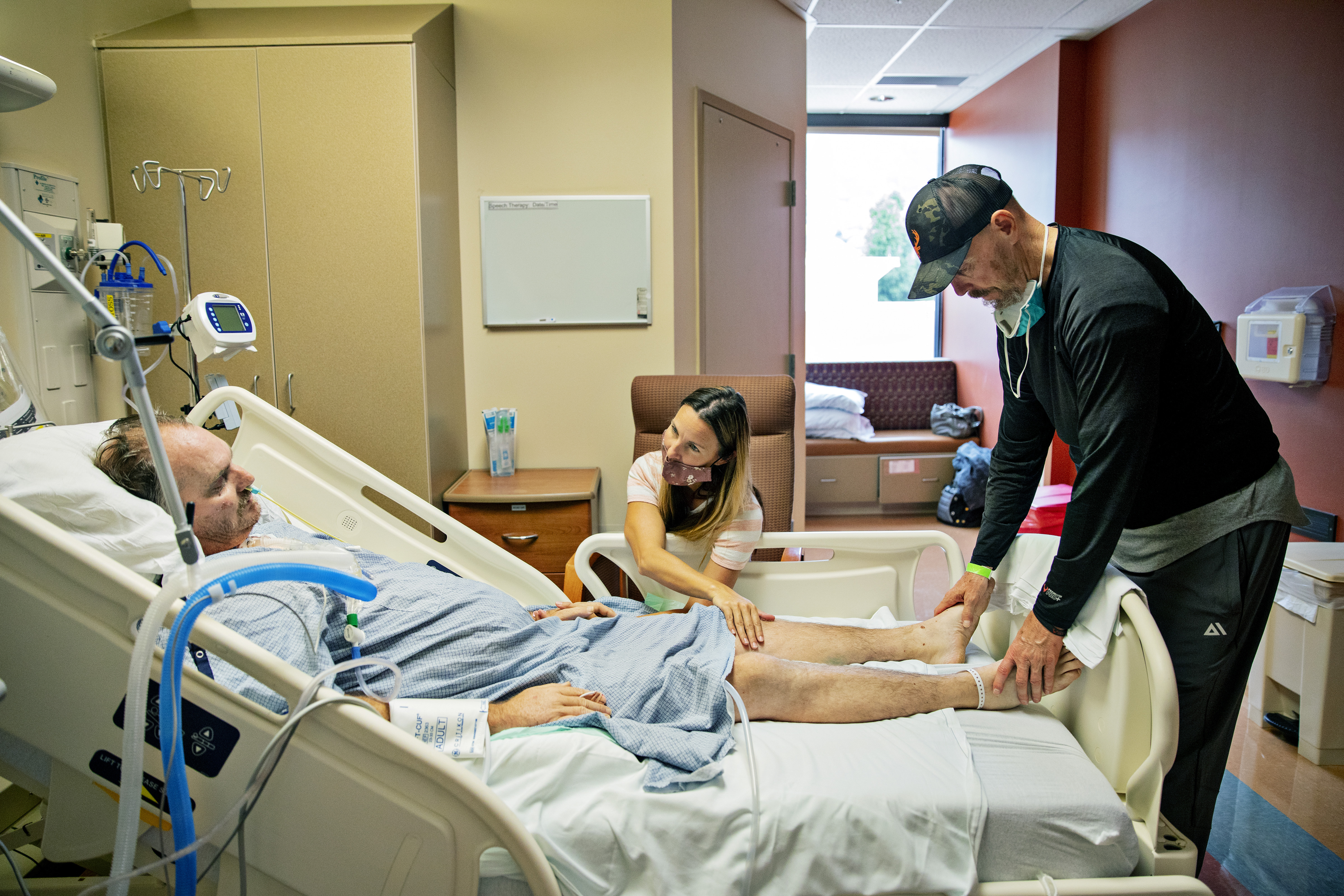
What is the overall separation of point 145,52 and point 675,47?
1734mm

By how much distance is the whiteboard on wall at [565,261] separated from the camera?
10.3ft

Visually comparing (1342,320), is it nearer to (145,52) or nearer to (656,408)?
(656,408)

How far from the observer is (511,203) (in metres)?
3.12

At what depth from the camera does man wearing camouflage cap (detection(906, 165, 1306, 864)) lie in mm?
1274

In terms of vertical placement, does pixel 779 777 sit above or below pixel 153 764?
below

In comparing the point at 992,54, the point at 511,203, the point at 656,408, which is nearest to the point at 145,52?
the point at 511,203

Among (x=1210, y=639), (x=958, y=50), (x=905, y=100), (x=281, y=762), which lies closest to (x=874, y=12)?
(x=958, y=50)

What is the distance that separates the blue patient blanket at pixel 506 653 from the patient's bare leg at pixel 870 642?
0.16 metres

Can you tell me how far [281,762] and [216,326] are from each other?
81 cm

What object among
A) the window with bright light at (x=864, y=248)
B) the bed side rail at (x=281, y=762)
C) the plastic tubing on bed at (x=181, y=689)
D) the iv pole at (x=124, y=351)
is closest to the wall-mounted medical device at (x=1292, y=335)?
the window with bright light at (x=864, y=248)

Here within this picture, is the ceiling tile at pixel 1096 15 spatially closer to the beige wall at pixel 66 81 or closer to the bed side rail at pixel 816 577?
the bed side rail at pixel 816 577

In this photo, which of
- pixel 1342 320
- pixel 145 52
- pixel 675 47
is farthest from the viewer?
pixel 675 47

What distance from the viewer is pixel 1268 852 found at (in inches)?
72.2

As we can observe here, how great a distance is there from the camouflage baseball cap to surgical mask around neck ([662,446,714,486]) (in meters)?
0.72
